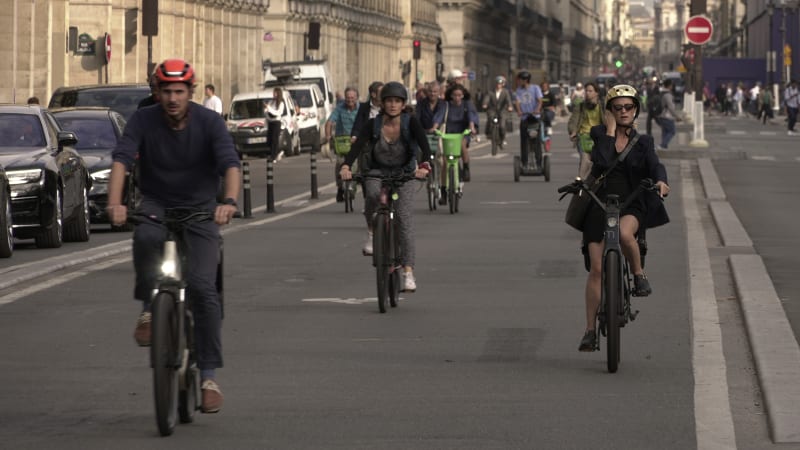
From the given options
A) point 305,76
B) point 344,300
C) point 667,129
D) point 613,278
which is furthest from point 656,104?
point 613,278

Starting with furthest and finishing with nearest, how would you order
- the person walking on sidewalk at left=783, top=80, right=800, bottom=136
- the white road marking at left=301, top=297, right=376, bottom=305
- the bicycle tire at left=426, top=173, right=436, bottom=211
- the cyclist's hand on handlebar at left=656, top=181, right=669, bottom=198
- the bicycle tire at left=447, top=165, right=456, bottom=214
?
1. the person walking on sidewalk at left=783, top=80, right=800, bottom=136
2. the bicycle tire at left=426, top=173, right=436, bottom=211
3. the bicycle tire at left=447, top=165, right=456, bottom=214
4. the white road marking at left=301, top=297, right=376, bottom=305
5. the cyclist's hand on handlebar at left=656, top=181, right=669, bottom=198

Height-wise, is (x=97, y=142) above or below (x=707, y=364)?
above

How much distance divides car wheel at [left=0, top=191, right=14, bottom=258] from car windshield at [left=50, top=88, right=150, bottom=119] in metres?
9.78

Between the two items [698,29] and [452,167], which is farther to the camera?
[698,29]

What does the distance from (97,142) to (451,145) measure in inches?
195

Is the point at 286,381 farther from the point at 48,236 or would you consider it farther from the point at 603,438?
the point at 48,236

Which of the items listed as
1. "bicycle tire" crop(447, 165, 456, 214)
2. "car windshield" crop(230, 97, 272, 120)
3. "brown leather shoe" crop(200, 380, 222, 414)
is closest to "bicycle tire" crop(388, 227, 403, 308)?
"brown leather shoe" crop(200, 380, 222, 414)

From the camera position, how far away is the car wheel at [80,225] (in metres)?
21.8

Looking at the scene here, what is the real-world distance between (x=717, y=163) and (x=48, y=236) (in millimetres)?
24417

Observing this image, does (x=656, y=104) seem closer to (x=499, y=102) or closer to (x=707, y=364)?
(x=499, y=102)

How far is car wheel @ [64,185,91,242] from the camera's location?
21.8 m

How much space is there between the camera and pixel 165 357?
8.91m

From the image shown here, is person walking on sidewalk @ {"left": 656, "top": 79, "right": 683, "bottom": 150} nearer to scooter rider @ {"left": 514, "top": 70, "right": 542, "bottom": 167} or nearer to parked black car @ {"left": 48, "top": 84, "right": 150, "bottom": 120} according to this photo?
scooter rider @ {"left": 514, "top": 70, "right": 542, "bottom": 167}

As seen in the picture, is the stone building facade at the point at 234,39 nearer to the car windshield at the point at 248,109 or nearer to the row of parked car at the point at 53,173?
the car windshield at the point at 248,109
